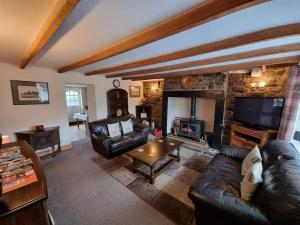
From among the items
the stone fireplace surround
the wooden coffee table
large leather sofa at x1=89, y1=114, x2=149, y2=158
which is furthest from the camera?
the stone fireplace surround

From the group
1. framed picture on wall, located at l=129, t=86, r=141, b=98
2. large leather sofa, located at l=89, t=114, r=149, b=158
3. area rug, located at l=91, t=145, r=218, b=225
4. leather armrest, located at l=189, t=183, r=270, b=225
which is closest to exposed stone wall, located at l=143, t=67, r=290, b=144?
area rug, located at l=91, t=145, r=218, b=225

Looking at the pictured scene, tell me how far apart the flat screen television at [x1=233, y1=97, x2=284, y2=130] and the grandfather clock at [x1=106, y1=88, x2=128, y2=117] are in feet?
12.1

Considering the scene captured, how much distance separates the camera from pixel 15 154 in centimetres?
167

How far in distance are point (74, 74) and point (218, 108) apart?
4.25m

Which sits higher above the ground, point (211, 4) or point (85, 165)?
point (211, 4)

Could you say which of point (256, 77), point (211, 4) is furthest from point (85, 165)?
point (256, 77)

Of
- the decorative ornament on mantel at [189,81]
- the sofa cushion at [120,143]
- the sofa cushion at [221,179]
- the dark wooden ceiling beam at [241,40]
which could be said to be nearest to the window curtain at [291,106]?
the sofa cushion at [221,179]

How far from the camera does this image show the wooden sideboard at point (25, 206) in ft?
2.96

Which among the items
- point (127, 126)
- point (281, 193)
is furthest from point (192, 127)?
point (281, 193)

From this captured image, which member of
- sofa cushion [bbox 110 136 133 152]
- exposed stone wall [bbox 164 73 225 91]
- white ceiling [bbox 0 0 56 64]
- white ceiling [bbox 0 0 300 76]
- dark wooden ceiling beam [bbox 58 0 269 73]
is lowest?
sofa cushion [bbox 110 136 133 152]

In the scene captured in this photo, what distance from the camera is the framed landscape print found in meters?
3.07

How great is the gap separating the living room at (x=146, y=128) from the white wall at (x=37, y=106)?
23mm

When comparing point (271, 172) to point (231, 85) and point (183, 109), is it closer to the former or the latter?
point (231, 85)

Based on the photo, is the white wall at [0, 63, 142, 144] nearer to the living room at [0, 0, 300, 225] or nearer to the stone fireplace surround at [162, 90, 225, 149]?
the living room at [0, 0, 300, 225]
